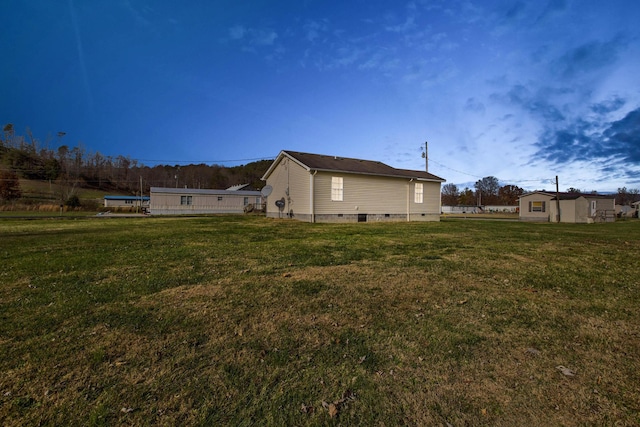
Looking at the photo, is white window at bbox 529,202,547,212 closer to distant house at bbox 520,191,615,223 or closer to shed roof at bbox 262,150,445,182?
distant house at bbox 520,191,615,223

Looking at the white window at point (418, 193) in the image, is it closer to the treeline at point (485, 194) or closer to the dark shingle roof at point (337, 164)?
the dark shingle roof at point (337, 164)

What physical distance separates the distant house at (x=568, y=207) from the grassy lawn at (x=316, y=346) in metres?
31.2

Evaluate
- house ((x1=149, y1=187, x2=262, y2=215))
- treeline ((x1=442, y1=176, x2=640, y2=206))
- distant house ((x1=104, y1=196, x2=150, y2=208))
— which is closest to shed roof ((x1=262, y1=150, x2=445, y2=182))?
house ((x1=149, y1=187, x2=262, y2=215))

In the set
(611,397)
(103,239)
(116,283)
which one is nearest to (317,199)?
(103,239)

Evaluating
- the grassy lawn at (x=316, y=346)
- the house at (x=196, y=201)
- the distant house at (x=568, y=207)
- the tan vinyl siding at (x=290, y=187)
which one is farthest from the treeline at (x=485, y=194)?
the grassy lawn at (x=316, y=346)

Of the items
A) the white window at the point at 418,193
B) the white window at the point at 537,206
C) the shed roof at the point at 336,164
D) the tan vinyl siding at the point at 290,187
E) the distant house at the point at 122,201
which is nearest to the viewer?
the shed roof at the point at 336,164

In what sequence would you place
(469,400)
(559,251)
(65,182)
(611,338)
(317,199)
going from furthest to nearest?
(65,182), (317,199), (559,251), (611,338), (469,400)

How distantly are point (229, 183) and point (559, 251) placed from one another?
267 feet

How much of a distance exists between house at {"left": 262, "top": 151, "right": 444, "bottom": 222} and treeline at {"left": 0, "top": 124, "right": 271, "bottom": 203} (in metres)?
49.7

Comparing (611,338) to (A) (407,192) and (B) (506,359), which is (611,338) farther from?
(A) (407,192)

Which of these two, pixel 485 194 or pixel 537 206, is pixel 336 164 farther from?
pixel 485 194

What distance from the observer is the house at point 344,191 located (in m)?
18.2

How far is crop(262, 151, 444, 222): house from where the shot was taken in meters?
18.2

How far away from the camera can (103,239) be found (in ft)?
32.6
